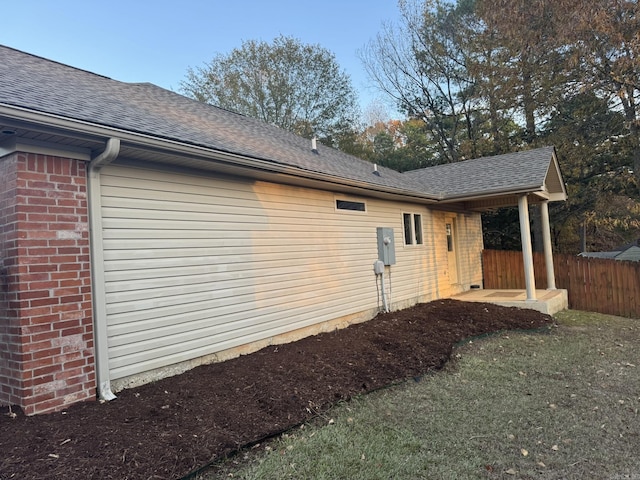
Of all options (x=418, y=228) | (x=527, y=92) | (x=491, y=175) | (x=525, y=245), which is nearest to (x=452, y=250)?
(x=418, y=228)

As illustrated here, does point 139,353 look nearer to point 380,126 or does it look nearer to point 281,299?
point 281,299

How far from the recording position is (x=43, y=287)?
3514mm

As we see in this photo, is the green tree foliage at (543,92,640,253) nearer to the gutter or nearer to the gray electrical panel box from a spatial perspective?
the gutter

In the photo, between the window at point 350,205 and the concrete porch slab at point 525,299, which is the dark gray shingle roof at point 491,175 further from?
the window at point 350,205

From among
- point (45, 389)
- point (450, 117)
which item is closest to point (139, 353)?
point (45, 389)

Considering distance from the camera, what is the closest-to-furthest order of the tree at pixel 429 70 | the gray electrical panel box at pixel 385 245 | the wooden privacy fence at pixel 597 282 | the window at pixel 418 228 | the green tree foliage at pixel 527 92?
the gray electrical panel box at pixel 385 245, the window at pixel 418 228, the wooden privacy fence at pixel 597 282, the green tree foliage at pixel 527 92, the tree at pixel 429 70

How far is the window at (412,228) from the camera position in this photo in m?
9.63

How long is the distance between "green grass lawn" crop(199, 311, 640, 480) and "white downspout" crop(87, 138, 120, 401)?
5.14 feet

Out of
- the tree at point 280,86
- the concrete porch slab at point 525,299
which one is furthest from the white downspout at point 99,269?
the tree at point 280,86

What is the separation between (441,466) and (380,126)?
26.4 meters

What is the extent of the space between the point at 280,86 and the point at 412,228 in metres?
16.4

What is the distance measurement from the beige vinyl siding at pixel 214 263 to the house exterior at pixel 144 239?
0.05 ft

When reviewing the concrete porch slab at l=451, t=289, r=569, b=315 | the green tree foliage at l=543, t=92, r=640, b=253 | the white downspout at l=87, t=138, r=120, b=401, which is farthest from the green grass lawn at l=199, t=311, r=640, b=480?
the green tree foliage at l=543, t=92, r=640, b=253

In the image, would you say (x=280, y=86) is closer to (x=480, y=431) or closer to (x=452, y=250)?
(x=452, y=250)
